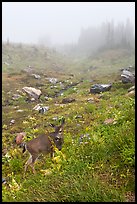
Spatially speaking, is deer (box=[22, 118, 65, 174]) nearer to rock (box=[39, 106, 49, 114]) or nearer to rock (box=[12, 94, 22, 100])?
rock (box=[39, 106, 49, 114])

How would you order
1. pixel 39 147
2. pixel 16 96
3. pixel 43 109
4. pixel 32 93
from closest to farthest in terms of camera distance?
pixel 39 147 → pixel 43 109 → pixel 16 96 → pixel 32 93

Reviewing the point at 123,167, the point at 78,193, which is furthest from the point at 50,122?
the point at 78,193

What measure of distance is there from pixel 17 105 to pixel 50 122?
8831 millimetres

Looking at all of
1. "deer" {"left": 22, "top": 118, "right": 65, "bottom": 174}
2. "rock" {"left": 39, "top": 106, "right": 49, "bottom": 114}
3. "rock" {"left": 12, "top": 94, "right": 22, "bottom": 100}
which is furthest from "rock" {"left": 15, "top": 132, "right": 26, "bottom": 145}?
"rock" {"left": 12, "top": 94, "right": 22, "bottom": 100}

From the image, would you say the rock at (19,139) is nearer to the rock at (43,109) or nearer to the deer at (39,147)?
the deer at (39,147)

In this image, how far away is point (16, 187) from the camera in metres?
7.63

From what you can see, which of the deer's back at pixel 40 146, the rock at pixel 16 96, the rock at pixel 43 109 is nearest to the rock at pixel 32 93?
the rock at pixel 16 96

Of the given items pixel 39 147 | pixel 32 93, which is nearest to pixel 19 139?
pixel 39 147

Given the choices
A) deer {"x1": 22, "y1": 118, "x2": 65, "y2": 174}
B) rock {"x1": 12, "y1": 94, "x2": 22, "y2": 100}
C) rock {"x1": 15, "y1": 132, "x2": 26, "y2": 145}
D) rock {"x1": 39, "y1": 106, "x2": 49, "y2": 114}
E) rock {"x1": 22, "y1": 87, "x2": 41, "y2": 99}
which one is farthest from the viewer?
rock {"x1": 22, "y1": 87, "x2": 41, "y2": 99}

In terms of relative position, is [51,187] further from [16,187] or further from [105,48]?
[105,48]

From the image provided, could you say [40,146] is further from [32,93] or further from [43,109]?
[32,93]

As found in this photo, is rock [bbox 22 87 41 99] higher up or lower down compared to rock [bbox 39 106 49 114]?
lower down

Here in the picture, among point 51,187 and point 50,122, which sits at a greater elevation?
point 51,187

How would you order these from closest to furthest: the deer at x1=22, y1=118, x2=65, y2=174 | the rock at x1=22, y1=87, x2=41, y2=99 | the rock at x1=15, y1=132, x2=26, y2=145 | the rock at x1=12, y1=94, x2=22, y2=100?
the deer at x1=22, y1=118, x2=65, y2=174, the rock at x1=15, y1=132, x2=26, y2=145, the rock at x1=12, y1=94, x2=22, y2=100, the rock at x1=22, y1=87, x2=41, y2=99
